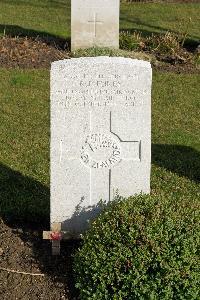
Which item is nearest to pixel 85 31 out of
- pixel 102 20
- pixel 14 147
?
pixel 102 20

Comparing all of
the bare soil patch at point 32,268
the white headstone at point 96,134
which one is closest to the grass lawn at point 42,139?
the bare soil patch at point 32,268

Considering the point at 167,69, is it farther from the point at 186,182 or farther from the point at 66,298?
the point at 66,298

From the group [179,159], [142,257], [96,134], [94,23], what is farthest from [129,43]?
[142,257]

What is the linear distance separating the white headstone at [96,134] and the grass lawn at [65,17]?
936 centimetres

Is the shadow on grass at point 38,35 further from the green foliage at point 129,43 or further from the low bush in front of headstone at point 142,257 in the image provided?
the low bush in front of headstone at point 142,257

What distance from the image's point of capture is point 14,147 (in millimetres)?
7727

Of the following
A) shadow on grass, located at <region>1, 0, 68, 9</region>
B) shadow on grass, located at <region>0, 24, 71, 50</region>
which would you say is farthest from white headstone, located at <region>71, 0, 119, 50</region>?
shadow on grass, located at <region>1, 0, 68, 9</region>

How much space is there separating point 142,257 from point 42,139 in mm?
3977

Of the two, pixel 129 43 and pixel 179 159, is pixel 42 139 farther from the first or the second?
pixel 129 43

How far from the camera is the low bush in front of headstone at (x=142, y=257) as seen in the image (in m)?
Result: 4.29

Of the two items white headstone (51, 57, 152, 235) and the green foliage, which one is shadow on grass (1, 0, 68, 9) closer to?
the green foliage

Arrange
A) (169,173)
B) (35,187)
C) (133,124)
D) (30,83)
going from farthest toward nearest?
(30,83)
(169,173)
(35,187)
(133,124)

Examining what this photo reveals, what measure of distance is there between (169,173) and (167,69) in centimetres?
508

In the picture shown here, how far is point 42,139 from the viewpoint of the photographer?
805 cm
